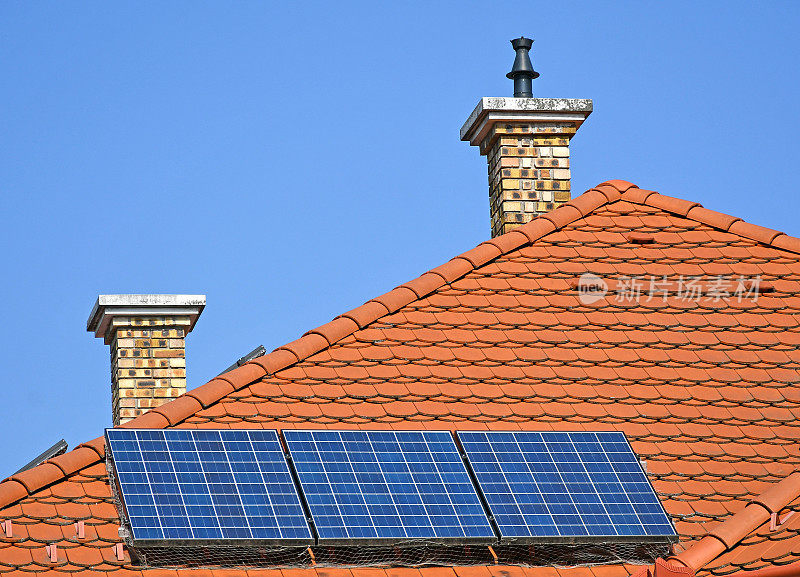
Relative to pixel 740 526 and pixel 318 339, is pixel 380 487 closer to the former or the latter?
pixel 318 339

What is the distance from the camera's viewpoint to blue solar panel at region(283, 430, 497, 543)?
9047 millimetres

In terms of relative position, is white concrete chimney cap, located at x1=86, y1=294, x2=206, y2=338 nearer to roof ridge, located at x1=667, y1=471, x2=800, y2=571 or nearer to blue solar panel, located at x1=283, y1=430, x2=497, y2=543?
blue solar panel, located at x1=283, y1=430, x2=497, y2=543

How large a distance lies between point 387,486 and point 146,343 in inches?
211

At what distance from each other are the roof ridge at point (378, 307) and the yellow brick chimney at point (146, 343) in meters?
2.85

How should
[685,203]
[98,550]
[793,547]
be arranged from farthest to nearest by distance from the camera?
[685,203] → [98,550] → [793,547]

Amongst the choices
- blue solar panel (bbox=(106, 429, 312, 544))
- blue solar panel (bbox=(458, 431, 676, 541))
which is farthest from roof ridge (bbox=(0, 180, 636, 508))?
blue solar panel (bbox=(458, 431, 676, 541))

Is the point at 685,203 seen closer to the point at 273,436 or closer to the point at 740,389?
the point at 740,389

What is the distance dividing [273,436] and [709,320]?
424 centimetres

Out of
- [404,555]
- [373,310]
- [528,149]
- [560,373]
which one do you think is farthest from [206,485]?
[528,149]

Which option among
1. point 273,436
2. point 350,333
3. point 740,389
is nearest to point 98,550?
point 273,436

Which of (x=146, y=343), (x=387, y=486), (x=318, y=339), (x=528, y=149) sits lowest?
(x=387, y=486)

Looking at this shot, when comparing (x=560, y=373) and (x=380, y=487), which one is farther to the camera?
(x=560, y=373)

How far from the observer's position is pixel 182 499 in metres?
9.01

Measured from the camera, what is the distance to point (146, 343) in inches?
549
